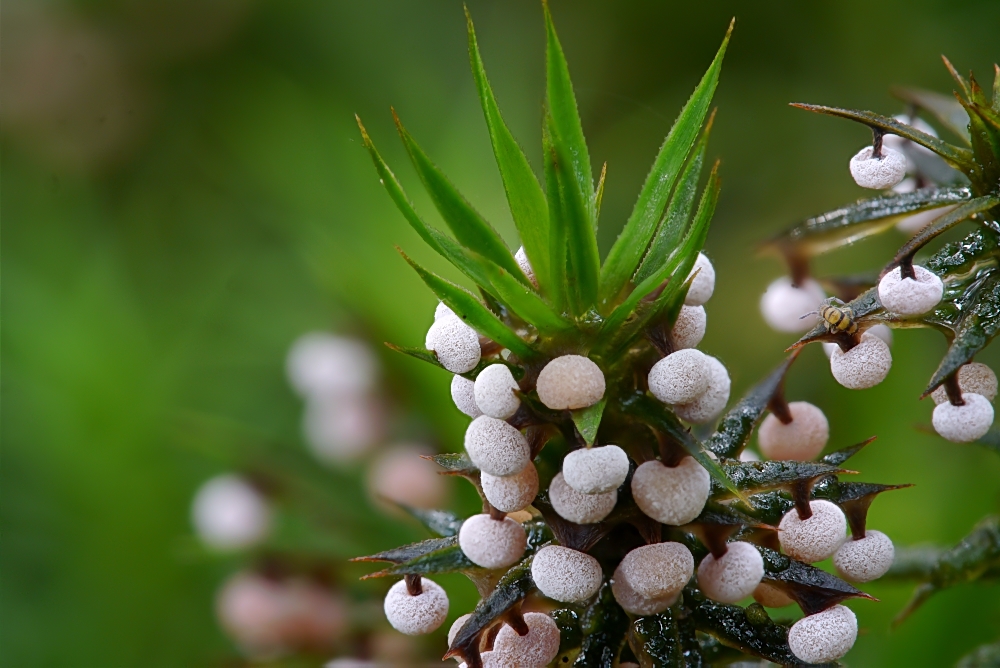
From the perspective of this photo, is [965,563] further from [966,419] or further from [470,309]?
[470,309]

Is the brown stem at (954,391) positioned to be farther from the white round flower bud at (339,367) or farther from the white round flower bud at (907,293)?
the white round flower bud at (339,367)

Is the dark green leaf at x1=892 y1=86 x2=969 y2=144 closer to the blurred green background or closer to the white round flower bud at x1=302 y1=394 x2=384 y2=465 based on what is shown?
the blurred green background

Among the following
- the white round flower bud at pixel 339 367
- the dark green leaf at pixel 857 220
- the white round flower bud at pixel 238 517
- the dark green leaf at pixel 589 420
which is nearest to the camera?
the dark green leaf at pixel 589 420

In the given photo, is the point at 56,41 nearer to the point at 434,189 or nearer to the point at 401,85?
the point at 401,85

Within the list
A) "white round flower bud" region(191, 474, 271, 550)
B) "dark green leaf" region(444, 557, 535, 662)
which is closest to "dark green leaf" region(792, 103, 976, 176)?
"dark green leaf" region(444, 557, 535, 662)

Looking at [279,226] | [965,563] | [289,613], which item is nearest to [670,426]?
[965,563]

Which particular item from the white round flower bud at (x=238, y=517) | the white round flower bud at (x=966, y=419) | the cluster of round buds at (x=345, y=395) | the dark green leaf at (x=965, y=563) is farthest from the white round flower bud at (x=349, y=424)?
the white round flower bud at (x=966, y=419)

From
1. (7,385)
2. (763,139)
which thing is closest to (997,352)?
(763,139)
